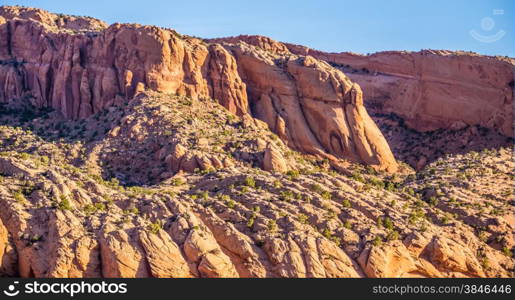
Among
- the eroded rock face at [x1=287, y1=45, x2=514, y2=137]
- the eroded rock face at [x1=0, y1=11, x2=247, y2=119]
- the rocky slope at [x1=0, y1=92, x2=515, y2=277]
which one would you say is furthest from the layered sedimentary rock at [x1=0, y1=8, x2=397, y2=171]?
the eroded rock face at [x1=287, y1=45, x2=514, y2=137]

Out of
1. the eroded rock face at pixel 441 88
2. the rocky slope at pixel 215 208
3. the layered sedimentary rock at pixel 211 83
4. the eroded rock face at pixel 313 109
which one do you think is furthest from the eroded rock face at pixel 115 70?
the eroded rock face at pixel 441 88

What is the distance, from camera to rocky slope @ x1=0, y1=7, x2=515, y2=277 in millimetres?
57844

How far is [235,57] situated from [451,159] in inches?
1216

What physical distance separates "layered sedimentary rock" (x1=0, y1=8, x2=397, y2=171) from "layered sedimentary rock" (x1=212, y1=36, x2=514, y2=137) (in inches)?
1014

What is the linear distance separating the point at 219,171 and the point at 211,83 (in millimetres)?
24112

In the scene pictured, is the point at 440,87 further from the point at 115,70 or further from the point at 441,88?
the point at 115,70

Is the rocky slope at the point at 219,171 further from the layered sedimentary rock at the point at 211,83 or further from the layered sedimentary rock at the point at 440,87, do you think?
the layered sedimentary rock at the point at 440,87

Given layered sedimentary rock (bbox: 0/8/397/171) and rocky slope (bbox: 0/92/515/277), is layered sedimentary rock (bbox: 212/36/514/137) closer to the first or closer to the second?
layered sedimentary rock (bbox: 0/8/397/171)

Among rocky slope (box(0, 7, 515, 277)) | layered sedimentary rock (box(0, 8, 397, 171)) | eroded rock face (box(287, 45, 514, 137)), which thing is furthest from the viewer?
eroded rock face (box(287, 45, 514, 137))

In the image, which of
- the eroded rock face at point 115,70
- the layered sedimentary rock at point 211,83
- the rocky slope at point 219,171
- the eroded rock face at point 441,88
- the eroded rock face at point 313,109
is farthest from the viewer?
the eroded rock face at point 441,88

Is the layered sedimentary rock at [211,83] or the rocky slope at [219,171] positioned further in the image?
the layered sedimentary rock at [211,83]

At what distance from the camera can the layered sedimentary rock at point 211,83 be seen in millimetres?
96688

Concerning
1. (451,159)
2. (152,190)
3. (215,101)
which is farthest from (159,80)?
(451,159)

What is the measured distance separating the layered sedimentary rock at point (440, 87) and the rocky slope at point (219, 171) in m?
1.46
